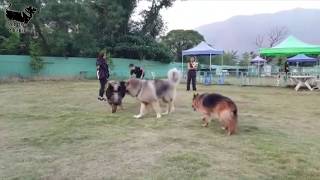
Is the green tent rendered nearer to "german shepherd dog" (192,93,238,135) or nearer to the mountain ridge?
"german shepherd dog" (192,93,238,135)

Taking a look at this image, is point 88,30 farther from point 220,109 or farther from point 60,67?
point 220,109

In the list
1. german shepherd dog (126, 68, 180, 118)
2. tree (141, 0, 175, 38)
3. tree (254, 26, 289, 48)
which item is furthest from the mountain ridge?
german shepherd dog (126, 68, 180, 118)

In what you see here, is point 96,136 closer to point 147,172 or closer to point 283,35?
point 147,172

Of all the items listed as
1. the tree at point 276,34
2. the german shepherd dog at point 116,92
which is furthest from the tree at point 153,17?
the tree at point 276,34

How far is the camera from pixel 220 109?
24.0 ft

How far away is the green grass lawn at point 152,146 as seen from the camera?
5059 mm

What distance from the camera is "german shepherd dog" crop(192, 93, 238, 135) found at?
23.5 feet

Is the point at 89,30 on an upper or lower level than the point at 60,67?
upper

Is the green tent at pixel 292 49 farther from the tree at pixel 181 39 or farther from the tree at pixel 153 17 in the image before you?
the tree at pixel 181 39

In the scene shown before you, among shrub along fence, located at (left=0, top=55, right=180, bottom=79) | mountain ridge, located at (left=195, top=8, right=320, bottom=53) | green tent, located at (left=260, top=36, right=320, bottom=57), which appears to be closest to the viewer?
green tent, located at (left=260, top=36, right=320, bottom=57)

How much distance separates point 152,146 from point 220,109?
1587 mm

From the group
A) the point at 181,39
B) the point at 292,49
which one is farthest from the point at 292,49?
the point at 181,39

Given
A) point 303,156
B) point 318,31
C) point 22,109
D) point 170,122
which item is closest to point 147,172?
point 303,156

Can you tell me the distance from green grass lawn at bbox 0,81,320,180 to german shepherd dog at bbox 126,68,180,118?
31cm
